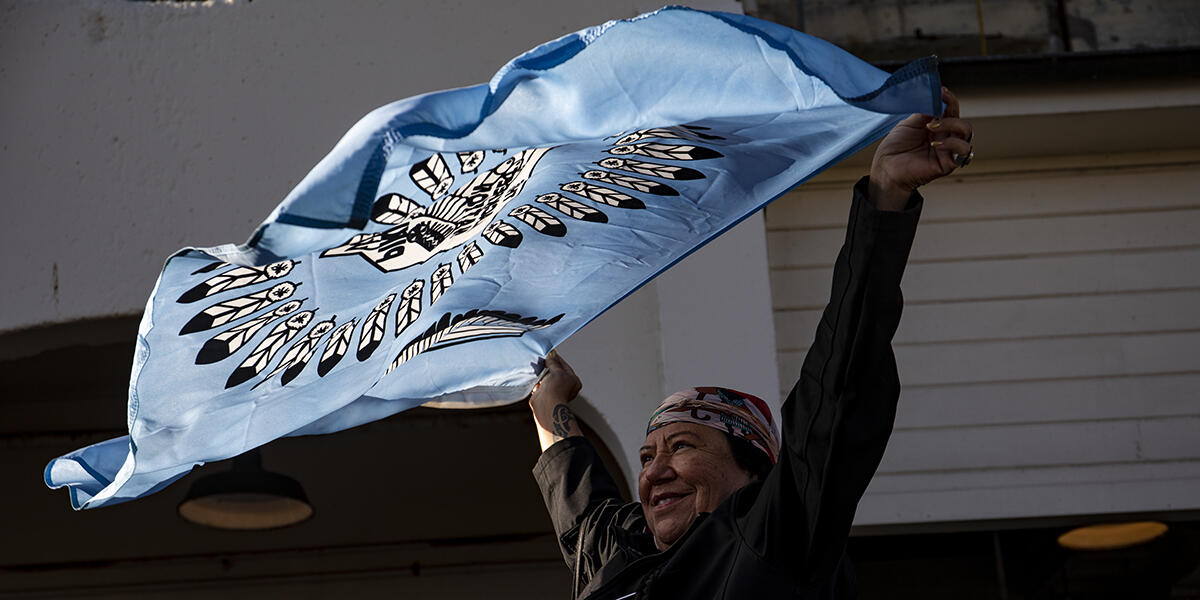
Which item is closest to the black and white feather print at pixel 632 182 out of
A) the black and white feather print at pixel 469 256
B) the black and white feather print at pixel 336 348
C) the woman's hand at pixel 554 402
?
the black and white feather print at pixel 469 256

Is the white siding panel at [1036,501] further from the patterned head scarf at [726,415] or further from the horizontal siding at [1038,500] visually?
the patterned head scarf at [726,415]

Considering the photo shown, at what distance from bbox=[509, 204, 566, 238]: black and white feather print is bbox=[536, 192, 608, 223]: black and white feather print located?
0.02 meters

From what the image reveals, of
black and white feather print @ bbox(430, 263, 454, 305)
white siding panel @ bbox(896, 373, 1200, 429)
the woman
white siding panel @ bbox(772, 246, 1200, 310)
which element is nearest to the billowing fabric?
black and white feather print @ bbox(430, 263, 454, 305)

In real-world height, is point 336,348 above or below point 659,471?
above

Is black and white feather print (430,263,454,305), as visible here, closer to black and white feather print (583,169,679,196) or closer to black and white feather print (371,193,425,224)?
black and white feather print (371,193,425,224)

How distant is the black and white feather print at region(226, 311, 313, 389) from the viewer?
2.55m

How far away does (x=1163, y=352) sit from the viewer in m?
4.72

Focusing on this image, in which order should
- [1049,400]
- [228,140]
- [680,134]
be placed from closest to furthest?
[680,134] → [228,140] → [1049,400]

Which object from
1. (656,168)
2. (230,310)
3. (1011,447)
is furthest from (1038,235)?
(230,310)

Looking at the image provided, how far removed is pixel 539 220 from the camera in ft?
7.86

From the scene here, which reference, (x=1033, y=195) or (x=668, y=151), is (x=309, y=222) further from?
(x=1033, y=195)

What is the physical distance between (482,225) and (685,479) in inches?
27.4

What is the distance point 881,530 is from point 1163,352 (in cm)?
125

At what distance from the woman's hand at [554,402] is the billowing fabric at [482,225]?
461 mm
